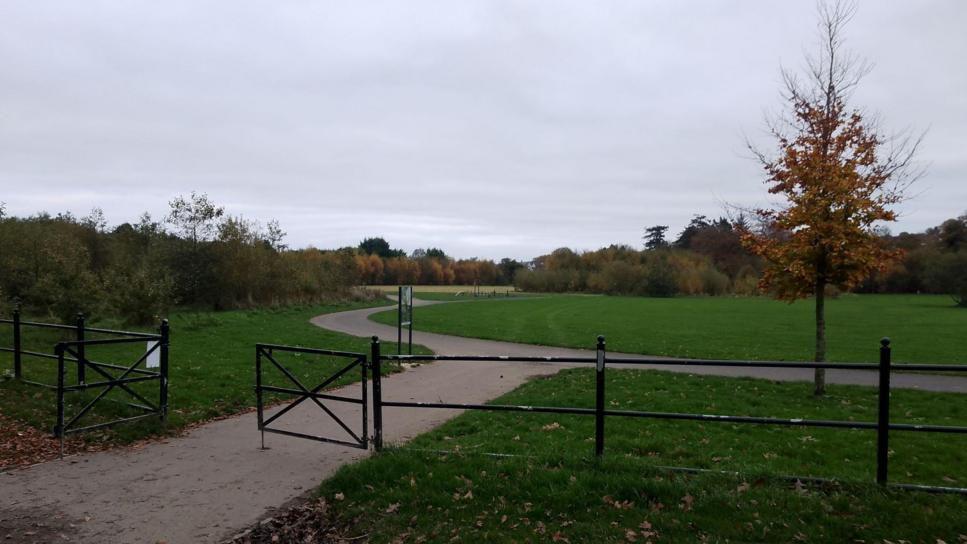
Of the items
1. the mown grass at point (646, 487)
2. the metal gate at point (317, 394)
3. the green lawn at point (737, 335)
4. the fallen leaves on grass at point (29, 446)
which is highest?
the metal gate at point (317, 394)

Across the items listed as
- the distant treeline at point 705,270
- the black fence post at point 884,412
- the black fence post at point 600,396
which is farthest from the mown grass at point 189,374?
the distant treeline at point 705,270

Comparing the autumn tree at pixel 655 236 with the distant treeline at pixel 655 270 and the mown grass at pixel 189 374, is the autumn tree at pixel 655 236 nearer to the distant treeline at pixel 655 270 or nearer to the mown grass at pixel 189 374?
the distant treeline at pixel 655 270

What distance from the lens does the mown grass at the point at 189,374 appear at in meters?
8.89

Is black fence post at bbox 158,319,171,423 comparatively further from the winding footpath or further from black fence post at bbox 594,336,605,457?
black fence post at bbox 594,336,605,457

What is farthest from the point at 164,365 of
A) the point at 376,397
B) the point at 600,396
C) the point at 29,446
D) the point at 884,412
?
the point at 884,412

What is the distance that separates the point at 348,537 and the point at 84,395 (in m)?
6.89

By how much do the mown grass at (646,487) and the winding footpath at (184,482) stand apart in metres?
0.74

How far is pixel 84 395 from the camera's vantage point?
9.63m

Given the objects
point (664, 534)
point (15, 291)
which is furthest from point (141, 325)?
point (664, 534)

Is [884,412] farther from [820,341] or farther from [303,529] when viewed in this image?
[820,341]

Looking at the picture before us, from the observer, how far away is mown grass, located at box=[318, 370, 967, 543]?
191 inches

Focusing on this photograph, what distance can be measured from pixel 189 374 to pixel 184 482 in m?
6.87

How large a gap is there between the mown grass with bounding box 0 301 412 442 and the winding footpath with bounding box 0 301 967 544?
29.7 inches

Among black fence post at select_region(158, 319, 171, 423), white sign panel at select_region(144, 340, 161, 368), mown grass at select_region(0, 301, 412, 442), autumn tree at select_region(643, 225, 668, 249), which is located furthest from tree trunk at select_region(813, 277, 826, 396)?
autumn tree at select_region(643, 225, 668, 249)
